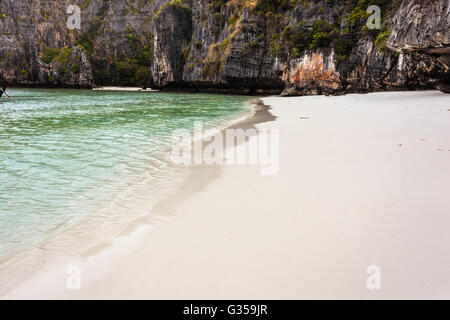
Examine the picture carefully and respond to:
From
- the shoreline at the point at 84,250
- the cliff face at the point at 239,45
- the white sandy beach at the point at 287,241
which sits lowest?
the shoreline at the point at 84,250

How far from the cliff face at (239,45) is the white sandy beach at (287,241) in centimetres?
1691

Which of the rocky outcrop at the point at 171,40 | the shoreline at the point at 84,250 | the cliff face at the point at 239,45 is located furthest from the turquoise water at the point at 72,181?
the rocky outcrop at the point at 171,40

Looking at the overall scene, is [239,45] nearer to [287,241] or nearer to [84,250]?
[287,241]

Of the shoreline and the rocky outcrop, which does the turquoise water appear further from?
the rocky outcrop

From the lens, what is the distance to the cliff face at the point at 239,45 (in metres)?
19.8

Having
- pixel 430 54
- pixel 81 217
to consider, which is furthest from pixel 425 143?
pixel 430 54

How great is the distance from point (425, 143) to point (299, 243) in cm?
514

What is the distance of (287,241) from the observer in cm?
243

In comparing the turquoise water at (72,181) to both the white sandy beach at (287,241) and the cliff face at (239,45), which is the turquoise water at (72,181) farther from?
the cliff face at (239,45)

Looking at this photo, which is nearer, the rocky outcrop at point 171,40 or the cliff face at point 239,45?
the cliff face at point 239,45

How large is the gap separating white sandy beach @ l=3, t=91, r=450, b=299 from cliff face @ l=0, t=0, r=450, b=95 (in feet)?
55.5

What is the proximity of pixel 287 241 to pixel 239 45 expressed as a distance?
44.0 meters

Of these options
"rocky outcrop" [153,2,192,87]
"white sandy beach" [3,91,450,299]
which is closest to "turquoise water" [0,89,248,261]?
"white sandy beach" [3,91,450,299]

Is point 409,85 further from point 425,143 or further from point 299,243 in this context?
point 299,243
